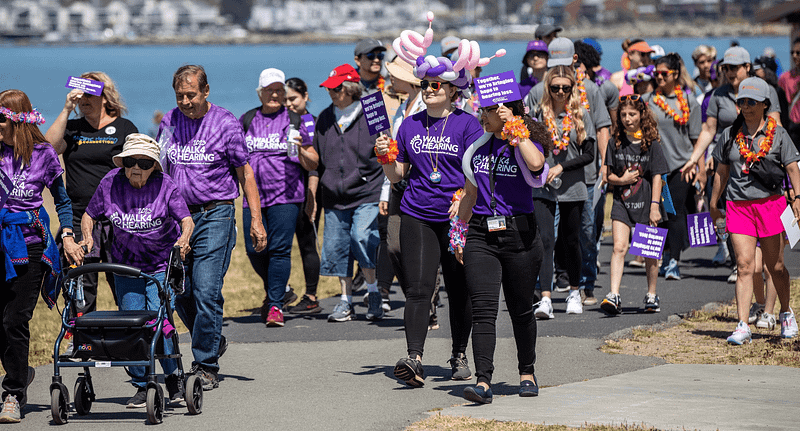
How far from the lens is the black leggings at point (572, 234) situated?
9781mm

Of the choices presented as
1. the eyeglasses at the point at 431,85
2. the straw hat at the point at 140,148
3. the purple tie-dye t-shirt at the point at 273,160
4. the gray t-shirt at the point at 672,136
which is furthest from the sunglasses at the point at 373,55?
the straw hat at the point at 140,148

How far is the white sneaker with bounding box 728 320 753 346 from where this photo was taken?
8273 millimetres

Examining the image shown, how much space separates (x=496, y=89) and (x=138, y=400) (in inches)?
114

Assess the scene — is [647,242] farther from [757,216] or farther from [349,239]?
[349,239]

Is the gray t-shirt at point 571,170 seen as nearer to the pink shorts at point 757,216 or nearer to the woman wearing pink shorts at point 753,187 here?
the woman wearing pink shorts at point 753,187

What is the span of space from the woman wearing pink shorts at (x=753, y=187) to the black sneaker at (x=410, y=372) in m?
2.68

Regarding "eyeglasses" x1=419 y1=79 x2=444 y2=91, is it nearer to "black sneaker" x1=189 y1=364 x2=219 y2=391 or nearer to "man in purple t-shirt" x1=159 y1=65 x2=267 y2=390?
"man in purple t-shirt" x1=159 y1=65 x2=267 y2=390

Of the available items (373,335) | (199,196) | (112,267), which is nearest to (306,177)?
(373,335)

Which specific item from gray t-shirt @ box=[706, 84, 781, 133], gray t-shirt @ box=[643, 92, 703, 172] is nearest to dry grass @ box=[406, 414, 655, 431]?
gray t-shirt @ box=[643, 92, 703, 172]

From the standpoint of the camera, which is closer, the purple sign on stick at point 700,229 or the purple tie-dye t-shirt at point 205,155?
the purple tie-dye t-shirt at point 205,155

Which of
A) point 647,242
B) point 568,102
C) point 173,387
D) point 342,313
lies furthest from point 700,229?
point 173,387

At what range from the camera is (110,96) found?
Result: 325 inches

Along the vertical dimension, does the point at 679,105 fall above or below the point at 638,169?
above

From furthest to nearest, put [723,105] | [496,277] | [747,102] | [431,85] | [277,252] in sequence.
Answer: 1. [723,105]
2. [277,252]
3. [747,102]
4. [431,85]
5. [496,277]
